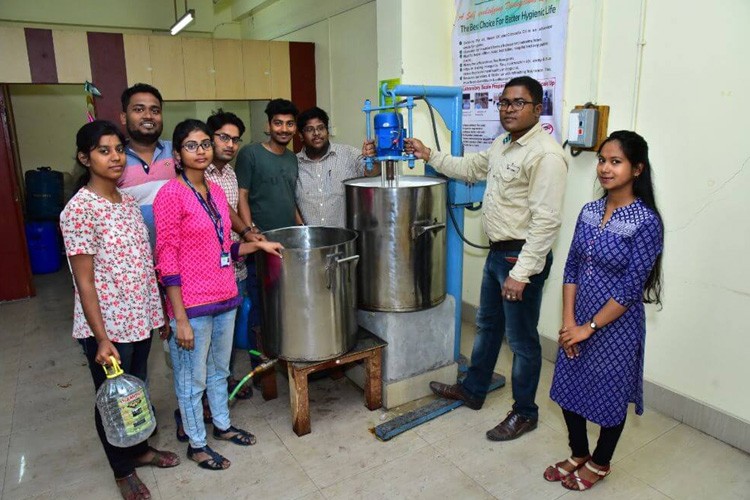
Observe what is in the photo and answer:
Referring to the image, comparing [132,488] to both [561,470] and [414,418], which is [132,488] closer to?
[414,418]

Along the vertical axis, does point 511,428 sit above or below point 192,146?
below

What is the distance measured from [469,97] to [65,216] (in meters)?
2.39

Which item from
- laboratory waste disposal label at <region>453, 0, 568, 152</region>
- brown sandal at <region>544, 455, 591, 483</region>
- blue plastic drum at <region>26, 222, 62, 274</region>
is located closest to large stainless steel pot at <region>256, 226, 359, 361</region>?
brown sandal at <region>544, 455, 591, 483</region>

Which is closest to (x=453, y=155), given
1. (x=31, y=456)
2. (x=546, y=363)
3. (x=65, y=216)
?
(x=546, y=363)

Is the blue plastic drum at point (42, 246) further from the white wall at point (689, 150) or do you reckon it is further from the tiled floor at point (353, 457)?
the white wall at point (689, 150)

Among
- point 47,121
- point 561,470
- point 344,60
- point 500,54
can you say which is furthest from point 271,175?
point 47,121

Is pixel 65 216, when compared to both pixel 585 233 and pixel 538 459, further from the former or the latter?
pixel 538 459

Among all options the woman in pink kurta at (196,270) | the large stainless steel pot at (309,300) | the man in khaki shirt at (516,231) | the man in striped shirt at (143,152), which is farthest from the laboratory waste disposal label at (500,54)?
the man in striped shirt at (143,152)

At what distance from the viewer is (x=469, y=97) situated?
3238mm

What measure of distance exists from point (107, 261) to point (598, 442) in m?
1.84

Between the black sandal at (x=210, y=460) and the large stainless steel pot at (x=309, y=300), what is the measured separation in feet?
1.51

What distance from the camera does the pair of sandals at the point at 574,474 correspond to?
75.7 inches

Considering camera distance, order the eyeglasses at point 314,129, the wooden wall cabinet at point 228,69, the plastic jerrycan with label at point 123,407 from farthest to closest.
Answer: the wooden wall cabinet at point 228,69
the eyeglasses at point 314,129
the plastic jerrycan with label at point 123,407

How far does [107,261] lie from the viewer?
5.70 ft
